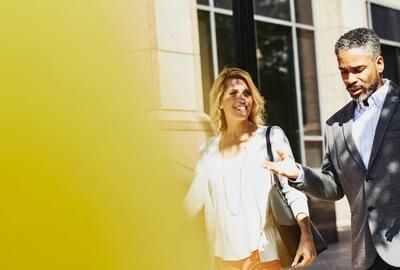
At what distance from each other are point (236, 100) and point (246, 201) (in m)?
0.60

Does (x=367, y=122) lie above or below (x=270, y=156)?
above

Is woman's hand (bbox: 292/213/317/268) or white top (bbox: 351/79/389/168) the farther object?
woman's hand (bbox: 292/213/317/268)

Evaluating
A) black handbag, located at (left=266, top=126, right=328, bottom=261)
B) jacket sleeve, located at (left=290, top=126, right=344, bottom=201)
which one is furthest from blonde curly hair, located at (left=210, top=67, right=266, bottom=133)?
jacket sleeve, located at (left=290, top=126, right=344, bottom=201)

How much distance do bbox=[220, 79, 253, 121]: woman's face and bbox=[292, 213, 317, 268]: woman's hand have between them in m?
0.66

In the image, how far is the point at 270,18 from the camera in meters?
11.3

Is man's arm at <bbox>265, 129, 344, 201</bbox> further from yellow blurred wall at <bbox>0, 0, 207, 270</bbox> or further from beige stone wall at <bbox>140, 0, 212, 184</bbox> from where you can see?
beige stone wall at <bbox>140, 0, 212, 184</bbox>

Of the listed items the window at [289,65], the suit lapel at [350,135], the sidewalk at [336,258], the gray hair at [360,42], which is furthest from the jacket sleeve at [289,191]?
the window at [289,65]

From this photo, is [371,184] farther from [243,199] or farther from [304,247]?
[243,199]

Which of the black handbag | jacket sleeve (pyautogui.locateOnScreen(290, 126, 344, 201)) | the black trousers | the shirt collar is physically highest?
the shirt collar

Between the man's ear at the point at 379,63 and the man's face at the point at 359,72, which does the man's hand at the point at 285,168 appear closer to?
the man's face at the point at 359,72

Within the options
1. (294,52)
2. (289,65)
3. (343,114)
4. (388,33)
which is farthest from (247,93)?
(388,33)

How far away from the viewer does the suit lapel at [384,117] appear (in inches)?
127

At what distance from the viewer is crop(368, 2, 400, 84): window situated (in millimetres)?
12984

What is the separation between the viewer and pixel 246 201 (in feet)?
12.4
